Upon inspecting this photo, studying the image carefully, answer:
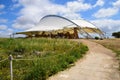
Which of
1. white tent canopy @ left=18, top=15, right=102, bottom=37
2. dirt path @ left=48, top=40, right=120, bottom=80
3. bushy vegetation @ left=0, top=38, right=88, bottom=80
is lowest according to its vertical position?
dirt path @ left=48, top=40, right=120, bottom=80

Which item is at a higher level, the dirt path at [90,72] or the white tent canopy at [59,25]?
the white tent canopy at [59,25]

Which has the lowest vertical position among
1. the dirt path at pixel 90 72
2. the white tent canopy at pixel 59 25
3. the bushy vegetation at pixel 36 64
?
the dirt path at pixel 90 72

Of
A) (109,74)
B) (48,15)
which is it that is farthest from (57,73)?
(48,15)

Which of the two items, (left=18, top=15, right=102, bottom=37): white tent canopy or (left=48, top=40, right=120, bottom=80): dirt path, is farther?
(left=18, top=15, right=102, bottom=37): white tent canopy

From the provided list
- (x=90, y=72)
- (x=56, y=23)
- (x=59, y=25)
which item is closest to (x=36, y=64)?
(x=90, y=72)

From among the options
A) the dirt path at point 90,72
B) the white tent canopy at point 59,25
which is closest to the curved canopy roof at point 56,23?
the white tent canopy at point 59,25

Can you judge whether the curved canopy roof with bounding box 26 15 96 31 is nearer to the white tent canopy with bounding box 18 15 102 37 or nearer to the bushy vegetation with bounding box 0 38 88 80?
the white tent canopy with bounding box 18 15 102 37

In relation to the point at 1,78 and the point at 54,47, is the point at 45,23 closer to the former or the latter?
the point at 54,47

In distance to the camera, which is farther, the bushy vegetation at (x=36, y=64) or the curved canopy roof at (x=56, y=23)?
the curved canopy roof at (x=56, y=23)

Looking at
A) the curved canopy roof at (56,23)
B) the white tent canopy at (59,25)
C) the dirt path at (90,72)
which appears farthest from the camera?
the curved canopy roof at (56,23)

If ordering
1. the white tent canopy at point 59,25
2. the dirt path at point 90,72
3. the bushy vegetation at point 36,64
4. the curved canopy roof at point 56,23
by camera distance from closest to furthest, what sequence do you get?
the bushy vegetation at point 36,64
the dirt path at point 90,72
the white tent canopy at point 59,25
the curved canopy roof at point 56,23

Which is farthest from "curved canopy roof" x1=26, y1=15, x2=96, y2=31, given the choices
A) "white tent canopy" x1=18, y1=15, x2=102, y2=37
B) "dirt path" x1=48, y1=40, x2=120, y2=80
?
"dirt path" x1=48, y1=40, x2=120, y2=80

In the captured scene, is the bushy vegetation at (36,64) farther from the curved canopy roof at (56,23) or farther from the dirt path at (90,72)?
the curved canopy roof at (56,23)

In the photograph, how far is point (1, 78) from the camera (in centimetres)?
1150
